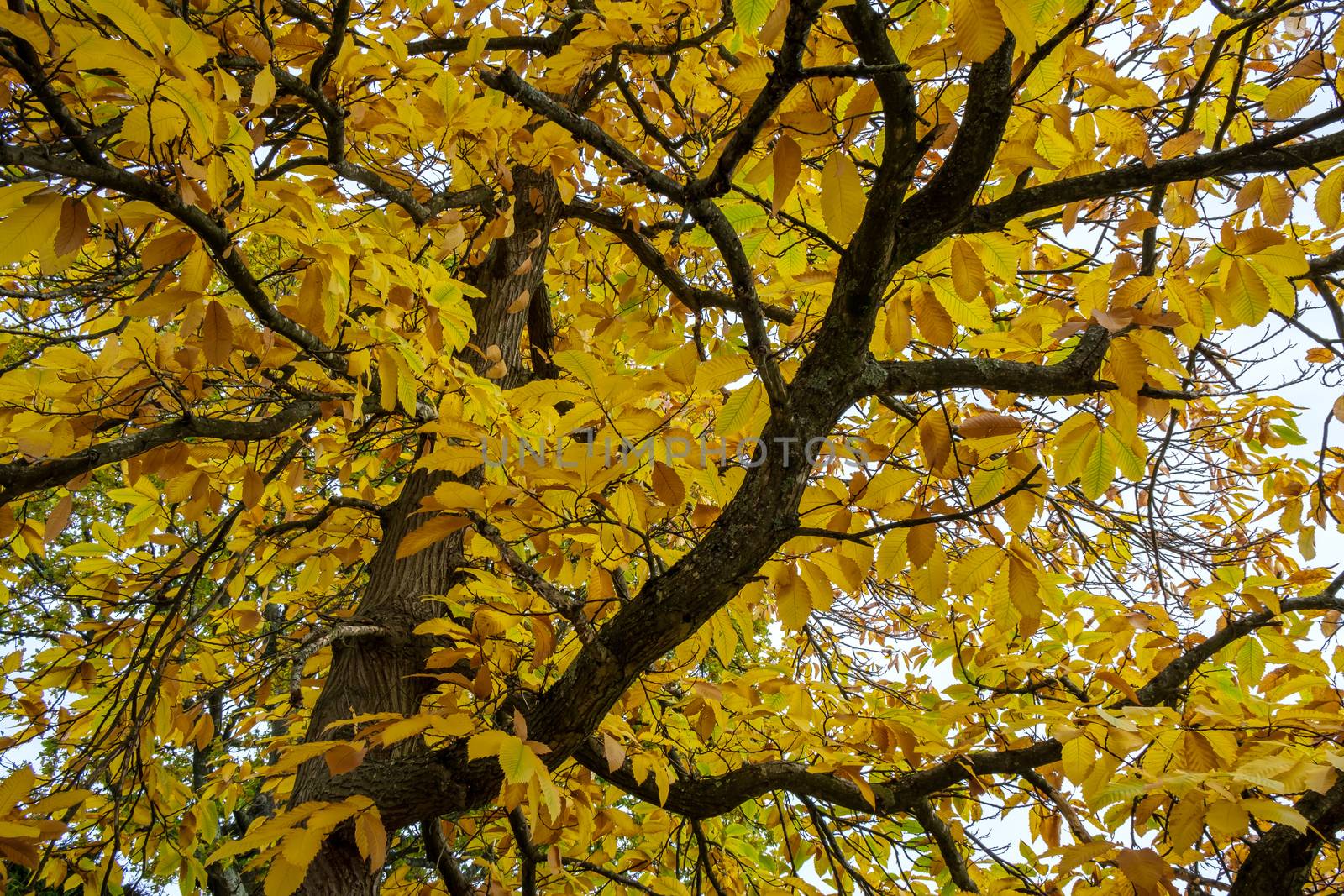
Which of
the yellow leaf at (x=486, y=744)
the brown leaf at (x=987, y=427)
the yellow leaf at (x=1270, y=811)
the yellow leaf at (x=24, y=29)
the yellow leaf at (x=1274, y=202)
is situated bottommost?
the yellow leaf at (x=1270, y=811)

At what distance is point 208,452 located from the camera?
2139 millimetres

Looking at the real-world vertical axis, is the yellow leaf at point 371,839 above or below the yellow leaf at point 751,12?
below

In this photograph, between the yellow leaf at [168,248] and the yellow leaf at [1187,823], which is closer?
the yellow leaf at [168,248]

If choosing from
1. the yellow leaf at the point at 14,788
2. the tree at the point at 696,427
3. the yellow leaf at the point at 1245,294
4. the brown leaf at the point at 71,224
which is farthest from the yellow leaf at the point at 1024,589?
the yellow leaf at the point at 14,788

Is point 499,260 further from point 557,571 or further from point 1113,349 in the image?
point 1113,349

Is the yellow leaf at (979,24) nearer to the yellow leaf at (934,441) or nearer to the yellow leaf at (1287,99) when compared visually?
the yellow leaf at (934,441)

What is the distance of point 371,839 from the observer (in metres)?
1.54

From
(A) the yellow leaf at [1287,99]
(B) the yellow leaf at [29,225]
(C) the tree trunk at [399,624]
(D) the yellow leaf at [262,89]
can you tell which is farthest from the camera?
(C) the tree trunk at [399,624]

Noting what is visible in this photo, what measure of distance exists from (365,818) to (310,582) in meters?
1.36

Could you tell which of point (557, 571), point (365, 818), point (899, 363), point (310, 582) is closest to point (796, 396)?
point (899, 363)

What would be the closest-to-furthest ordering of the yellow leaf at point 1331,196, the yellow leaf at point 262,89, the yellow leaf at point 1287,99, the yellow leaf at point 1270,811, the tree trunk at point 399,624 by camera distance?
the yellow leaf at point 1270,811 → the yellow leaf at point 262,89 → the yellow leaf at point 1331,196 → the yellow leaf at point 1287,99 → the tree trunk at point 399,624

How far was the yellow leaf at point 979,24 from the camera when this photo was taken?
3.35 feet

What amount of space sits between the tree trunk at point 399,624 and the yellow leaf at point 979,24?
1.70m

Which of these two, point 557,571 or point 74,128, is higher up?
point 74,128
